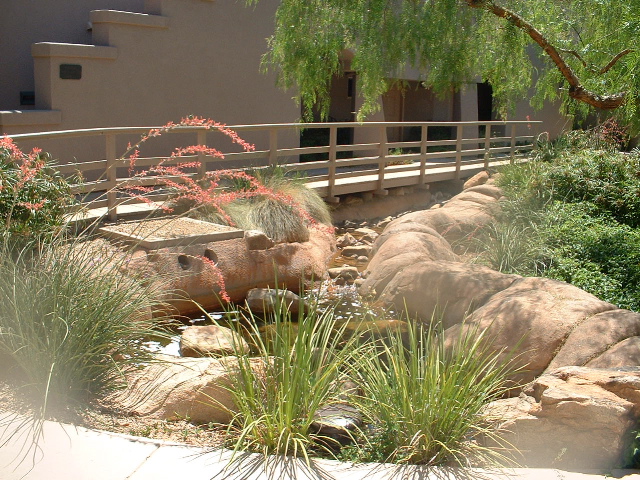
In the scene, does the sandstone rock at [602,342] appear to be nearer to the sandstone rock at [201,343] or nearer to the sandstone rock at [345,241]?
the sandstone rock at [201,343]

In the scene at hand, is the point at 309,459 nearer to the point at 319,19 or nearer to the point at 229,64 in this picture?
the point at 319,19

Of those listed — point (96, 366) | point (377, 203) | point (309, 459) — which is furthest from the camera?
point (377, 203)

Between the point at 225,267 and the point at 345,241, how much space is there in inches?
156

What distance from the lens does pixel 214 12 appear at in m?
14.3

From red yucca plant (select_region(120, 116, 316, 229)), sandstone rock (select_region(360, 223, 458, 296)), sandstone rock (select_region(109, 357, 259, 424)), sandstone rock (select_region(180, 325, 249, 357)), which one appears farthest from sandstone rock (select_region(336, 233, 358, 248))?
sandstone rock (select_region(109, 357, 259, 424))

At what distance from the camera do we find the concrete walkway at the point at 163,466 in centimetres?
348

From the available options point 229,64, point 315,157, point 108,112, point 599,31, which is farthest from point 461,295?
point 315,157

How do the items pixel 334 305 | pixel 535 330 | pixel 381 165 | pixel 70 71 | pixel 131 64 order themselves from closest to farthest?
pixel 535 330 < pixel 334 305 < pixel 70 71 < pixel 131 64 < pixel 381 165

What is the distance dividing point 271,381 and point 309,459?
0.57 meters

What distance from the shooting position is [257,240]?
965cm

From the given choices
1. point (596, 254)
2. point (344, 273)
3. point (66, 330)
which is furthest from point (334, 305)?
point (66, 330)

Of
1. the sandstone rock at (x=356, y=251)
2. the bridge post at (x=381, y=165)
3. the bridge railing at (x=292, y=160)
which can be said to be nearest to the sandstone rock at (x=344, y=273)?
the sandstone rock at (x=356, y=251)

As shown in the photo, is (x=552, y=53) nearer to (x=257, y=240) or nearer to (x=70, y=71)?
(x=257, y=240)

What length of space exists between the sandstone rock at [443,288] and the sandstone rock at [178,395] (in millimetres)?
3051
